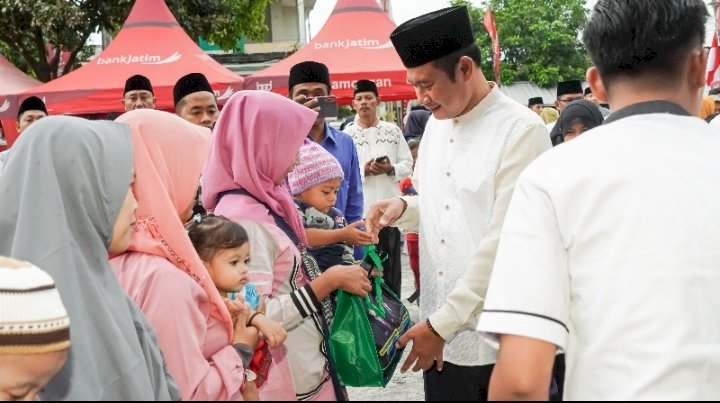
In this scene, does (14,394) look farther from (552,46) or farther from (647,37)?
(552,46)

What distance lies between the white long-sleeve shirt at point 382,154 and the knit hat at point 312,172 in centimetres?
392

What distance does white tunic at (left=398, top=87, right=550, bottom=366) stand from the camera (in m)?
2.78

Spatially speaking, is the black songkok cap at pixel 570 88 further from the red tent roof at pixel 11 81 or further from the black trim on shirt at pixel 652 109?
the black trim on shirt at pixel 652 109

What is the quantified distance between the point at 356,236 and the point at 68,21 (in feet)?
43.1

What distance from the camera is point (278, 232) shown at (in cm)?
307

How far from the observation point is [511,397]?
1.56 metres

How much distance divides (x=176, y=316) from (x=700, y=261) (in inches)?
53.1

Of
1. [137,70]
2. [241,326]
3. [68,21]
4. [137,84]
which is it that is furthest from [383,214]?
[68,21]

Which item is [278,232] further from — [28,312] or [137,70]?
[137,70]

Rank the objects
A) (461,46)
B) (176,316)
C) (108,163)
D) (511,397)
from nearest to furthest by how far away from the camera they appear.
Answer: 1. (511,397)
2. (108,163)
3. (176,316)
4. (461,46)

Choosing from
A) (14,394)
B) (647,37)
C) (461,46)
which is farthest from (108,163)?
(461,46)

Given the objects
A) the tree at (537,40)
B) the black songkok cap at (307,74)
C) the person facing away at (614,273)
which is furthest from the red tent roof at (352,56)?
the tree at (537,40)

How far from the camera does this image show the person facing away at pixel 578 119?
5.55 metres

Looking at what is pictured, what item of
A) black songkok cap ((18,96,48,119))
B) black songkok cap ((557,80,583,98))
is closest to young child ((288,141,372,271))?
black songkok cap ((18,96,48,119))
